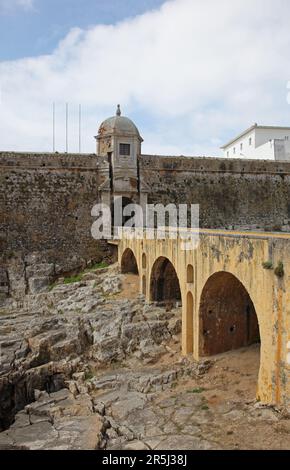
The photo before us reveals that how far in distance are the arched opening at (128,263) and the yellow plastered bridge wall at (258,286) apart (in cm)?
817

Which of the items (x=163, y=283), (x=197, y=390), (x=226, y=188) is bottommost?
(x=197, y=390)

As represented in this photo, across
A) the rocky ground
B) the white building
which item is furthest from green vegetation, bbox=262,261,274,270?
the white building

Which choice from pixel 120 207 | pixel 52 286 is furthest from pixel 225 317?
pixel 120 207

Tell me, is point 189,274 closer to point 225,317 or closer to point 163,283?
point 225,317

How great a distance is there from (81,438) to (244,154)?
3326 centimetres

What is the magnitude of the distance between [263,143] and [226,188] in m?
10.8

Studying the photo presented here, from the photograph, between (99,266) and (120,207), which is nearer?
(99,266)

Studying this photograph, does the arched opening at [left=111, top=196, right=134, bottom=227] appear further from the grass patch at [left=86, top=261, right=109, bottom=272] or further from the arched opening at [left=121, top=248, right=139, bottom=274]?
the arched opening at [left=121, top=248, right=139, bottom=274]

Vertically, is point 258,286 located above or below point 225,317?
above

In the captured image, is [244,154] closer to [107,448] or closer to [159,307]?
[159,307]

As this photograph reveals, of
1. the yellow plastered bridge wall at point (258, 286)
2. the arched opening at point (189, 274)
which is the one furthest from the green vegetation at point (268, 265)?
the arched opening at point (189, 274)

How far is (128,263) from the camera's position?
21219 millimetres

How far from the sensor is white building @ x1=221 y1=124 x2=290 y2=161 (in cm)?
3291

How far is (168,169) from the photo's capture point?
86.1 ft
